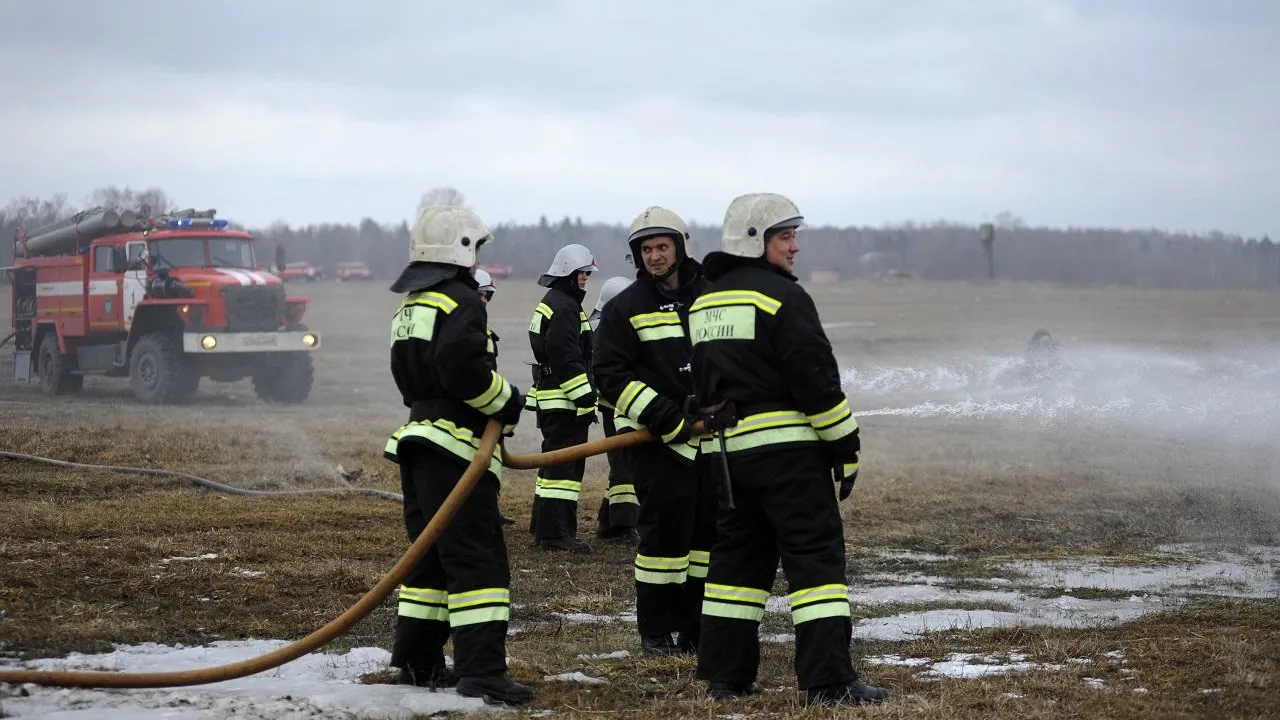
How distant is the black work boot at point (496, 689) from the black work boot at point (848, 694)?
1126 mm

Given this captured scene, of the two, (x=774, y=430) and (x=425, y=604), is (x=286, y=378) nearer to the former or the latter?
(x=425, y=604)

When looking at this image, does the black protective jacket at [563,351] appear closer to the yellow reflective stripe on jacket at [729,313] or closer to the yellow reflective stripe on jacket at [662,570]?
the yellow reflective stripe on jacket at [662,570]

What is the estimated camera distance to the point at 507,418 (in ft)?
18.9

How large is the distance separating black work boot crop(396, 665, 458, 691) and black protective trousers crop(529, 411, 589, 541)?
3.52m

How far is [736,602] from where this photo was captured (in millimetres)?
5617

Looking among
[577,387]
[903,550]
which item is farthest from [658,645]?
[903,550]

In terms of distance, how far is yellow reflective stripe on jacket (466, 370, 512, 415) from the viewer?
18.6ft

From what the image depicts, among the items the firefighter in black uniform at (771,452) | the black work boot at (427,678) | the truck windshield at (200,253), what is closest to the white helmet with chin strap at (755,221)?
the firefighter in black uniform at (771,452)

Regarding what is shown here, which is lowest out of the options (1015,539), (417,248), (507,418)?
(1015,539)

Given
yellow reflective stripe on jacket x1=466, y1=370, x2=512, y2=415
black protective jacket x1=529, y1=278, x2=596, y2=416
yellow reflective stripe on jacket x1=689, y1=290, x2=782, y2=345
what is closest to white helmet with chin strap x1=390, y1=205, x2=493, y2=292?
yellow reflective stripe on jacket x1=466, y1=370, x2=512, y2=415

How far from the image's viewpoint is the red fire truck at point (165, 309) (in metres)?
22.0

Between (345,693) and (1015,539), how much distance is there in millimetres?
6144

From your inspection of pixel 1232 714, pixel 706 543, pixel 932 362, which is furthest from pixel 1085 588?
pixel 932 362

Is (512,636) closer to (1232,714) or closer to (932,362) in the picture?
(1232,714)
